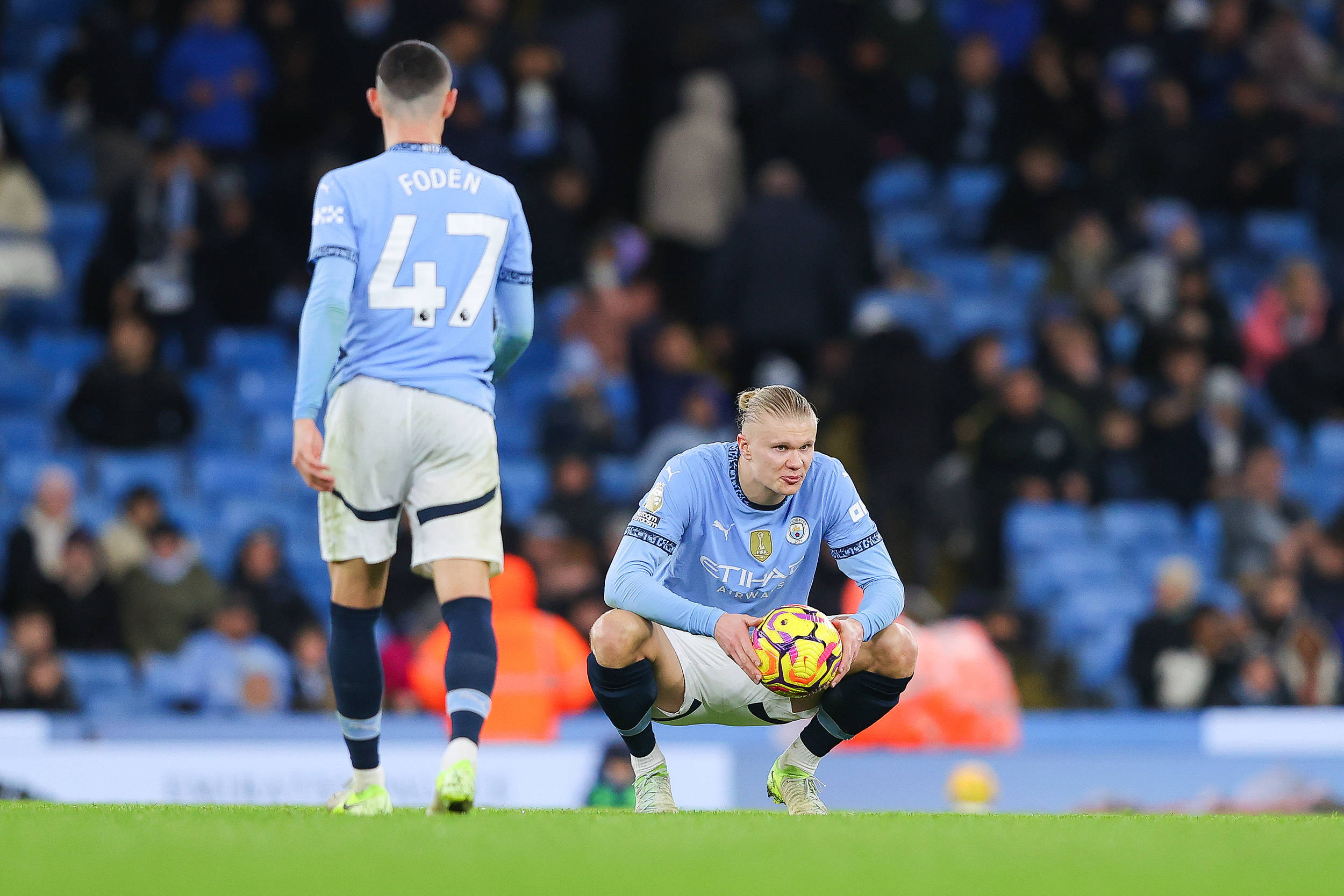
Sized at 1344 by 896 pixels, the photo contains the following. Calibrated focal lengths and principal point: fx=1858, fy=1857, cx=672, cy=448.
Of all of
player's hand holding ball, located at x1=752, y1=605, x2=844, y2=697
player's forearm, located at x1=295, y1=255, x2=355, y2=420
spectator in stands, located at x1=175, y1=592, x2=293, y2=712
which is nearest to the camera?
player's forearm, located at x1=295, y1=255, x2=355, y2=420

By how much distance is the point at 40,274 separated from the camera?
14.3 meters

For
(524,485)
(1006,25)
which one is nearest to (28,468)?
(524,485)

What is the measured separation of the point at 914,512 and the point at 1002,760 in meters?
3.78

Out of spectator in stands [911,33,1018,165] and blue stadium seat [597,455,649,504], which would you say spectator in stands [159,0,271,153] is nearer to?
blue stadium seat [597,455,649,504]

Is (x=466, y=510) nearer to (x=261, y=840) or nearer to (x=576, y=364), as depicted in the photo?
(x=261, y=840)

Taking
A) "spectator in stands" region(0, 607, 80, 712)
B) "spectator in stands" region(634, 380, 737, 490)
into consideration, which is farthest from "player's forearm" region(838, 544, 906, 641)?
"spectator in stands" region(634, 380, 737, 490)

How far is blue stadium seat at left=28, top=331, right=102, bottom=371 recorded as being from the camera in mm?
14383

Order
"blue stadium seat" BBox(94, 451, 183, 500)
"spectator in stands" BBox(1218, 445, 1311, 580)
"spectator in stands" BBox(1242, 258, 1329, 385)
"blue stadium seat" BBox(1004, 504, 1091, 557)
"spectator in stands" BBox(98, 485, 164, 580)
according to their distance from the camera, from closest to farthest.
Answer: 1. "spectator in stands" BBox(98, 485, 164, 580)
2. "blue stadium seat" BBox(94, 451, 183, 500)
3. "blue stadium seat" BBox(1004, 504, 1091, 557)
4. "spectator in stands" BBox(1218, 445, 1311, 580)
5. "spectator in stands" BBox(1242, 258, 1329, 385)

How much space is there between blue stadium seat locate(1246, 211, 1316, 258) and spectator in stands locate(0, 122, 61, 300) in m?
10.6

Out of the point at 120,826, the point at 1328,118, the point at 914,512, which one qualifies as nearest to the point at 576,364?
the point at 914,512

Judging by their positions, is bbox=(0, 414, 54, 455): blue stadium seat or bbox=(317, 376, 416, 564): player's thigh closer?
bbox=(317, 376, 416, 564): player's thigh

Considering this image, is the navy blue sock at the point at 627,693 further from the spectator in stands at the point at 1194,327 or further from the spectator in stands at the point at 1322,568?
the spectator in stands at the point at 1194,327

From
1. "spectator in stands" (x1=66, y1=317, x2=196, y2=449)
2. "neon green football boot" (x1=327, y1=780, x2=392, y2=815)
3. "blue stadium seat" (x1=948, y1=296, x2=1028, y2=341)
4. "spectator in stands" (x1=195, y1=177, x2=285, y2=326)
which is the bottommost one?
"neon green football boot" (x1=327, y1=780, x2=392, y2=815)

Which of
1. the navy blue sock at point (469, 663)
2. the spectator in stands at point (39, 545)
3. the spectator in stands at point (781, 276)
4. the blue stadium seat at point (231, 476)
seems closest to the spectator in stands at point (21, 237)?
the blue stadium seat at point (231, 476)
